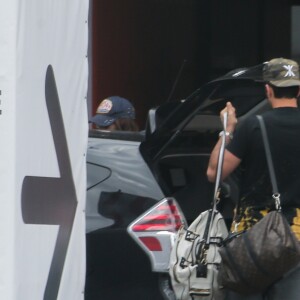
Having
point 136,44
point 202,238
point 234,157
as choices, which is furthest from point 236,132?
point 136,44

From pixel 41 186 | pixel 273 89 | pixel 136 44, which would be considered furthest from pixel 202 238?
pixel 136 44

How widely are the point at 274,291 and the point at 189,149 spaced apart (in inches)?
45.5

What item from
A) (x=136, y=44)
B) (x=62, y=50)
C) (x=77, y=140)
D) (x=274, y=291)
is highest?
(x=136, y=44)

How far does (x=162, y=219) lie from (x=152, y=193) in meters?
0.17

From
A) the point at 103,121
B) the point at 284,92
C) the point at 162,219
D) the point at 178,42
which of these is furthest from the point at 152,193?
the point at 178,42

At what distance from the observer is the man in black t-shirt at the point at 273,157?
4.39 meters

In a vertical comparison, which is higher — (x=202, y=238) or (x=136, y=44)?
(x=136, y=44)

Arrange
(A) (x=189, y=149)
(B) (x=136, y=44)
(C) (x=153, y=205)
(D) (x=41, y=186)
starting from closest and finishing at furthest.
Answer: (D) (x=41, y=186) < (C) (x=153, y=205) < (A) (x=189, y=149) < (B) (x=136, y=44)

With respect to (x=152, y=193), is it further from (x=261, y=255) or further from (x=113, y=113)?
(x=113, y=113)

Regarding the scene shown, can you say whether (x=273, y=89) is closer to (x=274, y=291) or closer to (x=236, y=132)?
(x=236, y=132)

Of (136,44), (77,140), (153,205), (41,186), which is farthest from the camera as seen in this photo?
(136,44)

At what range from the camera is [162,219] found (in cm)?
480

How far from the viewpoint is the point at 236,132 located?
4.46m

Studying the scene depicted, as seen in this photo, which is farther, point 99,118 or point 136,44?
point 136,44
